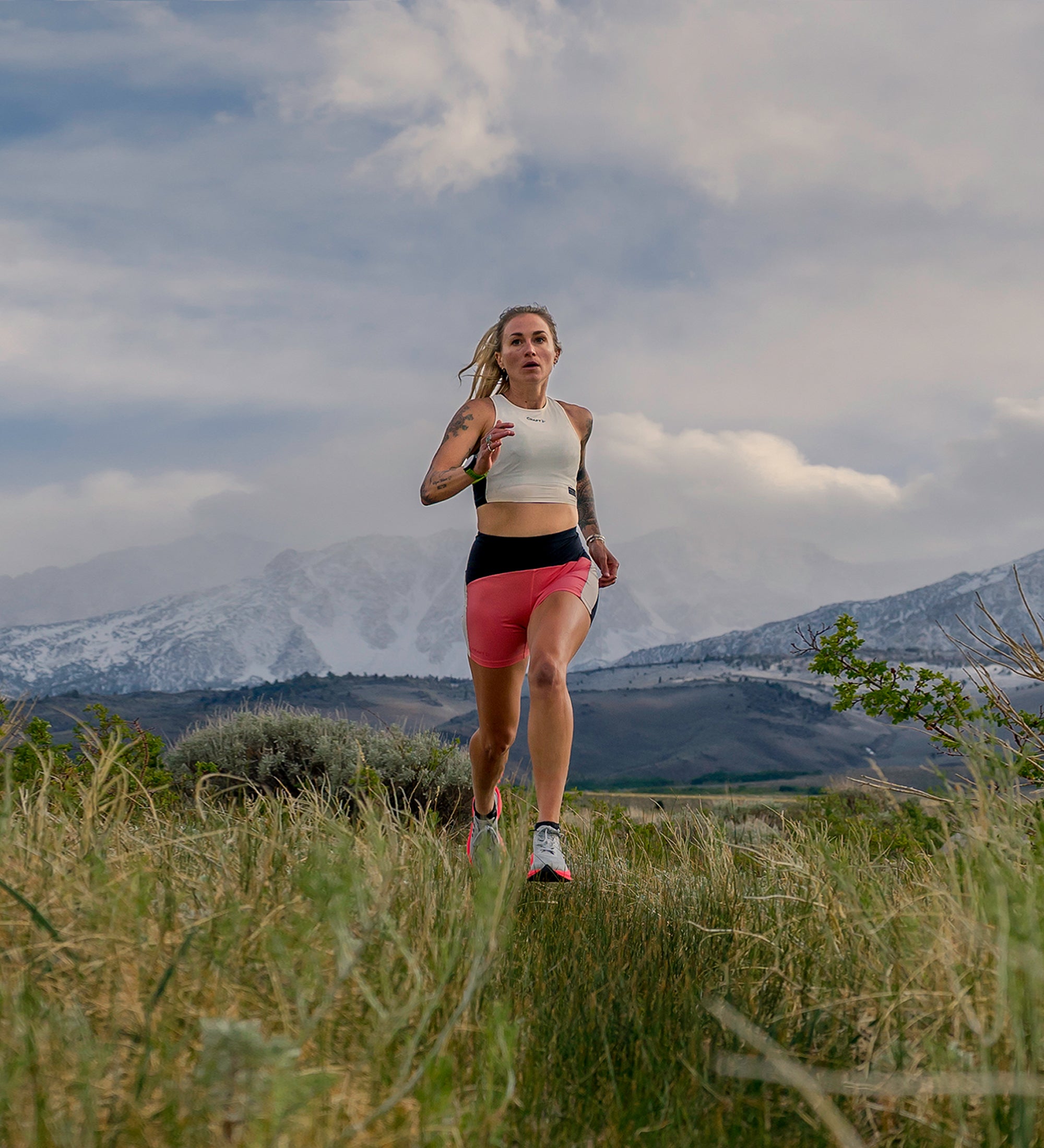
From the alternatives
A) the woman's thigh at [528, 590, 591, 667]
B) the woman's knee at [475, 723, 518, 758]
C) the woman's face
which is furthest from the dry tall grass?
the woman's face

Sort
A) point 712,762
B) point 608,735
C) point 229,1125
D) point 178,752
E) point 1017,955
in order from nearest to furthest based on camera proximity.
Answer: point 229,1125
point 1017,955
point 178,752
point 712,762
point 608,735

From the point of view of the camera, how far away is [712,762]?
4754 inches

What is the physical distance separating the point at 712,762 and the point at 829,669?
119 metres

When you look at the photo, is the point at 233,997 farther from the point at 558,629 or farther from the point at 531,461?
the point at 531,461

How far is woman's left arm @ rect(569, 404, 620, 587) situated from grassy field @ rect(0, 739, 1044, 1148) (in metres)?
2.24

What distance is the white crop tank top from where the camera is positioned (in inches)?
187

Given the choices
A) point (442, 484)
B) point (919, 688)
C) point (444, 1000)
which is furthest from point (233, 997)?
point (919, 688)

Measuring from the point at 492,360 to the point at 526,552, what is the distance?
1185 millimetres

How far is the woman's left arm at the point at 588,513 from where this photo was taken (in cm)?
519

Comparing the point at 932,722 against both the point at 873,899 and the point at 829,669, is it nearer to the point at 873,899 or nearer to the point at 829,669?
the point at 829,669

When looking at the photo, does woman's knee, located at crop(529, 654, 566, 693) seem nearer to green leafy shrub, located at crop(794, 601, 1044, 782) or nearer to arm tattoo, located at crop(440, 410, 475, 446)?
arm tattoo, located at crop(440, 410, 475, 446)

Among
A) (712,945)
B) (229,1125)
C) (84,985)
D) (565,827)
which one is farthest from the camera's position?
(565,827)

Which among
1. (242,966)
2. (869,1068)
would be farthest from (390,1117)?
(869,1068)

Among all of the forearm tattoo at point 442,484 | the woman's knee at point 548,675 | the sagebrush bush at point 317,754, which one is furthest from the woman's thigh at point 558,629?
the sagebrush bush at point 317,754
